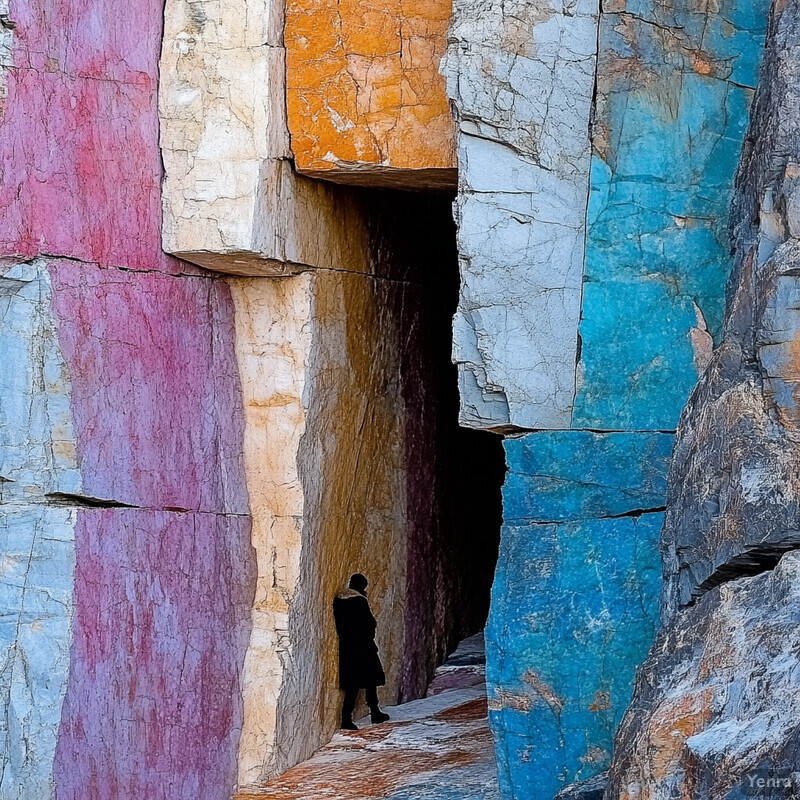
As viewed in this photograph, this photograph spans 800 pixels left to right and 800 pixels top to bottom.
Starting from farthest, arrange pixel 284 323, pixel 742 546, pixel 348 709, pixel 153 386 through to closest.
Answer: pixel 348 709
pixel 284 323
pixel 153 386
pixel 742 546

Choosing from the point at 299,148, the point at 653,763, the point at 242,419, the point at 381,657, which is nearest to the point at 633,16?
the point at 299,148

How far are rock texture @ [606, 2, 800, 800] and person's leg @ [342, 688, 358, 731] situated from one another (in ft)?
8.83

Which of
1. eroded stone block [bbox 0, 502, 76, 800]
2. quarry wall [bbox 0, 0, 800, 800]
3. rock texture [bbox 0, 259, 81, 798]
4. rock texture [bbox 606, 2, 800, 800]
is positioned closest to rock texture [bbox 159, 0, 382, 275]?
quarry wall [bbox 0, 0, 800, 800]

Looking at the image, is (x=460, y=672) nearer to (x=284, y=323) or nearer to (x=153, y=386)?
(x=284, y=323)

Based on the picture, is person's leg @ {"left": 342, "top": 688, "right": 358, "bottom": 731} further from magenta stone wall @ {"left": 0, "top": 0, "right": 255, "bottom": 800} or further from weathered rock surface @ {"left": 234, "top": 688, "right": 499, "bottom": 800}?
magenta stone wall @ {"left": 0, "top": 0, "right": 255, "bottom": 800}

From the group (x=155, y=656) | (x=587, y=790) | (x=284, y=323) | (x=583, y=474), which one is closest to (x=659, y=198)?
(x=583, y=474)

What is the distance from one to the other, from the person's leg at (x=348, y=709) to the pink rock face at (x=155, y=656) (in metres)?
0.80

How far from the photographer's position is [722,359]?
362 cm

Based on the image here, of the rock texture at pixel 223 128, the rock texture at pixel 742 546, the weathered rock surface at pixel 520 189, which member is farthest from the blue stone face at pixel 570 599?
the rock texture at pixel 223 128

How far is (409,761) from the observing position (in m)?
5.57

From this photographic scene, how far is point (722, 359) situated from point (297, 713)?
280 cm

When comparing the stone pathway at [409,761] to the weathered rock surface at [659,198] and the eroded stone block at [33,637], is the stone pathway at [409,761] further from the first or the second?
the weathered rock surface at [659,198]

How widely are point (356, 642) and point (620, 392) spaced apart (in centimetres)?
195

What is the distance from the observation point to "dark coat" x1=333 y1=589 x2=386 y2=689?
591 centimetres
